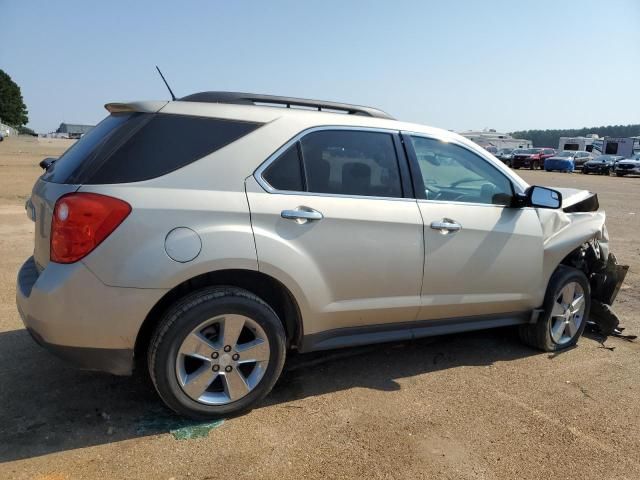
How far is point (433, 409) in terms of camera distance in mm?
3314

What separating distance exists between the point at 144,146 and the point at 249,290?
1.00 m

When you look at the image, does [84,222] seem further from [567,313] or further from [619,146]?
[619,146]

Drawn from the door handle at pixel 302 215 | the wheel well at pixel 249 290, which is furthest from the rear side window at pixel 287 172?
the wheel well at pixel 249 290

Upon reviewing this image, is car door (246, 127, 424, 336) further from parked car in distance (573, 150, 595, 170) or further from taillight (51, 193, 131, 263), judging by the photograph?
parked car in distance (573, 150, 595, 170)

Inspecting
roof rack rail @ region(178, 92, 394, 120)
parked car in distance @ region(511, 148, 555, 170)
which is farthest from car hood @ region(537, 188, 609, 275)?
parked car in distance @ region(511, 148, 555, 170)

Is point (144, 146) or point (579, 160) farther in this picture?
point (579, 160)

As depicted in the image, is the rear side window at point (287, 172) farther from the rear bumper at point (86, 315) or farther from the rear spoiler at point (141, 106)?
the rear bumper at point (86, 315)

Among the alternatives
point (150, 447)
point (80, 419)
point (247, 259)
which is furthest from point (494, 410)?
point (80, 419)

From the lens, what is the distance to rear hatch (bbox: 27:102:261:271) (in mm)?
2793

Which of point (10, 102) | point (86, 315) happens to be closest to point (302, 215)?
point (86, 315)

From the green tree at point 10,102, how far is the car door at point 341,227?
385ft

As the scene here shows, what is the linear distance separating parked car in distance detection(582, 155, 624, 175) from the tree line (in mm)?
87296

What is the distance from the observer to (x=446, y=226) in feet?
11.6

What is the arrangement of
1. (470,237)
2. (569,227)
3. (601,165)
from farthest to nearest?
(601,165) < (569,227) < (470,237)
